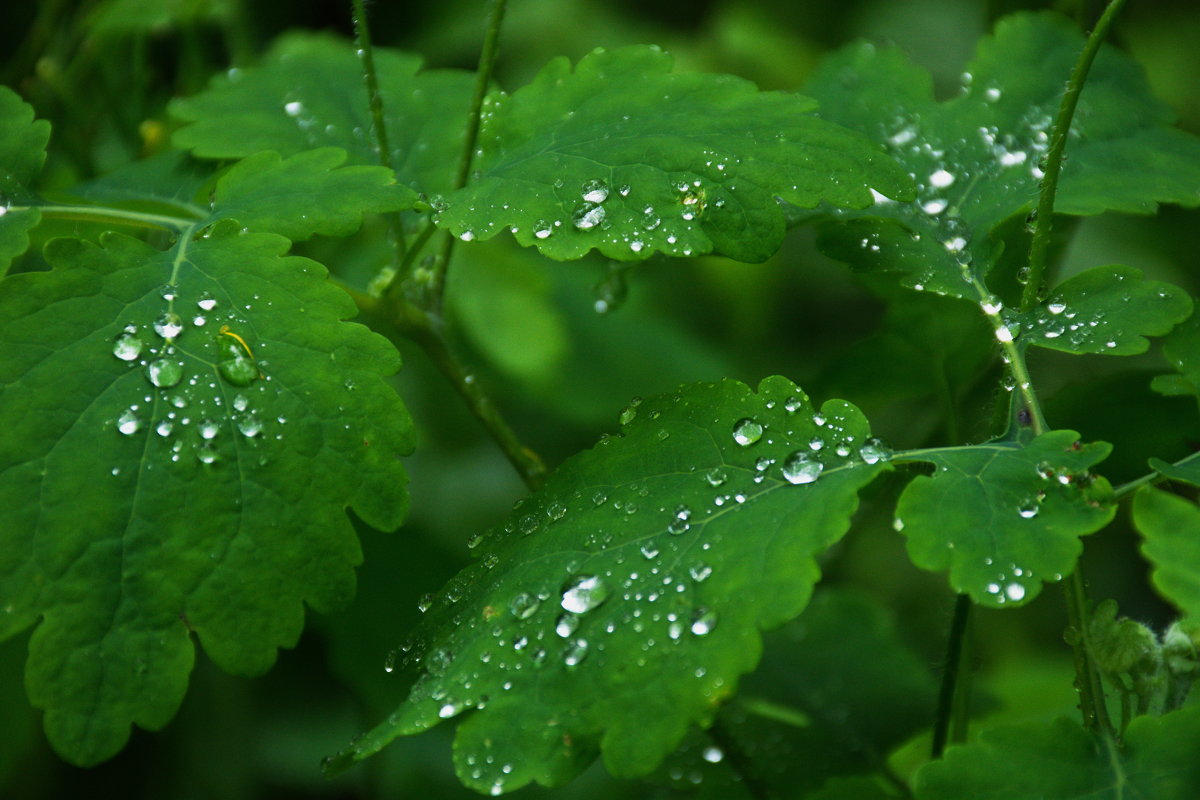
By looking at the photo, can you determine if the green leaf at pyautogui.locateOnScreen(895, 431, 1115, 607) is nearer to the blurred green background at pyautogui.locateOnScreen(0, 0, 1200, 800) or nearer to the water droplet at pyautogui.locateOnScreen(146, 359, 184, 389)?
the blurred green background at pyautogui.locateOnScreen(0, 0, 1200, 800)

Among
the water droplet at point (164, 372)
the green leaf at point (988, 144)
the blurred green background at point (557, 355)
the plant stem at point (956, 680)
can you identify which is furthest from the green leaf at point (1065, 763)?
the water droplet at point (164, 372)

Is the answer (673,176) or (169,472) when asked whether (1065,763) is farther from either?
(169,472)

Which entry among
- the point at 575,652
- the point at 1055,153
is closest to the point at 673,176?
the point at 1055,153

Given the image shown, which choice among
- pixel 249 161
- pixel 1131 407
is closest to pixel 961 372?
pixel 1131 407

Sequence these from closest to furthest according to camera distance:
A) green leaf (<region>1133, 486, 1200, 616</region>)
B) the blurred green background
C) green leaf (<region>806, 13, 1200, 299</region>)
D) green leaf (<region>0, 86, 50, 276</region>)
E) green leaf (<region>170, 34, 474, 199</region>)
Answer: green leaf (<region>1133, 486, 1200, 616</region>) → green leaf (<region>0, 86, 50, 276</region>) → green leaf (<region>806, 13, 1200, 299</region>) → green leaf (<region>170, 34, 474, 199</region>) → the blurred green background

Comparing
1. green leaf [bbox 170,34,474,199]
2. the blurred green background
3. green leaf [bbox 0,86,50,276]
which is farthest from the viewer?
the blurred green background

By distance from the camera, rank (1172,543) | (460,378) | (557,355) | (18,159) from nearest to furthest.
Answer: (1172,543)
(18,159)
(460,378)
(557,355)

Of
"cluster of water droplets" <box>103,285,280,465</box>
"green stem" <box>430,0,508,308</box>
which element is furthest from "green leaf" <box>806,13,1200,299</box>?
"cluster of water droplets" <box>103,285,280,465</box>
